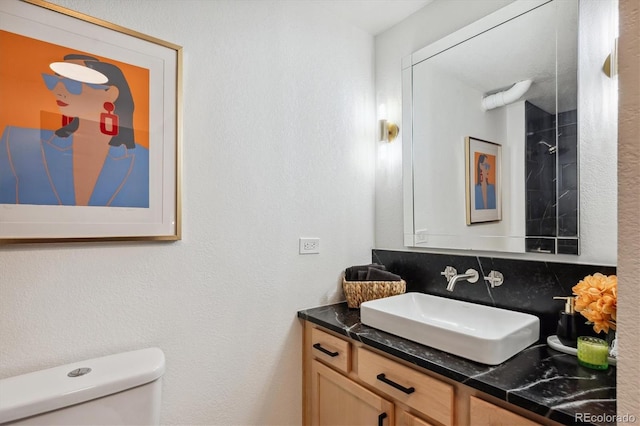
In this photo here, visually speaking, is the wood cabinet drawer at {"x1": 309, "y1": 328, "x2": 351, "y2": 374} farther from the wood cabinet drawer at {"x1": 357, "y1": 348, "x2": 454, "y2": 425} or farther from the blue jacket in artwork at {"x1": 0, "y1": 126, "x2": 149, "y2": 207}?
the blue jacket in artwork at {"x1": 0, "y1": 126, "x2": 149, "y2": 207}

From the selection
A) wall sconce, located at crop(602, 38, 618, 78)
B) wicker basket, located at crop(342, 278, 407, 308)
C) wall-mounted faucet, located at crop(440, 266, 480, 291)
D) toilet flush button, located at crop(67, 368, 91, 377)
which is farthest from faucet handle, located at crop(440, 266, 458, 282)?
toilet flush button, located at crop(67, 368, 91, 377)

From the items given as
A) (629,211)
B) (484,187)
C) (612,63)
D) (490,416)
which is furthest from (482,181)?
(629,211)

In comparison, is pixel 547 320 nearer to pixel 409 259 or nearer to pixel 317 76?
pixel 409 259

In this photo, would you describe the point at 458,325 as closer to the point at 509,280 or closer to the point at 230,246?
Result: the point at 509,280

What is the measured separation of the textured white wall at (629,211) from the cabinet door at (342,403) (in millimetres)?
879

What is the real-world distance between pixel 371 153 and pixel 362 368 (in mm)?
1199

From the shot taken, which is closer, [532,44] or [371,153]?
[532,44]

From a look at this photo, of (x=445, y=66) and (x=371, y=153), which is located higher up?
(x=445, y=66)

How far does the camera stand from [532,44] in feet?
4.55

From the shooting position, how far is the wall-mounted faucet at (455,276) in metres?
1.50

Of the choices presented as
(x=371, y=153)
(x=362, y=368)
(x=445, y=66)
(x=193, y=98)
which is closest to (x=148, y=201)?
(x=193, y=98)

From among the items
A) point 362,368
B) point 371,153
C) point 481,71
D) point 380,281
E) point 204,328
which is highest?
point 481,71

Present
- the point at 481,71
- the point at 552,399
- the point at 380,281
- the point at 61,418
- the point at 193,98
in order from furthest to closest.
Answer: the point at 380,281 → the point at 481,71 → the point at 193,98 → the point at 61,418 → the point at 552,399

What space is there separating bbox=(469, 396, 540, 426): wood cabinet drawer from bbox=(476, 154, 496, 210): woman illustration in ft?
2.87
